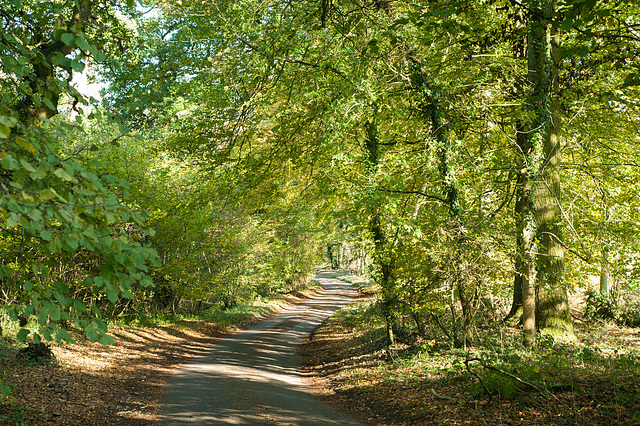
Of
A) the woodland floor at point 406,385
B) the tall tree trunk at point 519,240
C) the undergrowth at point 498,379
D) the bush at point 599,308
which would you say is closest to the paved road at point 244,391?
the woodland floor at point 406,385

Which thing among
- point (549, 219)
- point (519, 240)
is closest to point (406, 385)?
point (519, 240)

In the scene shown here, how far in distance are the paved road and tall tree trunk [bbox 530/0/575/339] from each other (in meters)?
5.50

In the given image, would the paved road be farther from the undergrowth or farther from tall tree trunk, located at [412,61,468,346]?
tall tree trunk, located at [412,61,468,346]

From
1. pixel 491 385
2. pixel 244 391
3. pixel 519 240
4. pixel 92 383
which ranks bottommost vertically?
pixel 244 391

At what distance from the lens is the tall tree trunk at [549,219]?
32.7ft

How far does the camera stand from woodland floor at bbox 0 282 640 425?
6355 mm

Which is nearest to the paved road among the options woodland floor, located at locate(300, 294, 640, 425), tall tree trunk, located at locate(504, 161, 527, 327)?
woodland floor, located at locate(300, 294, 640, 425)

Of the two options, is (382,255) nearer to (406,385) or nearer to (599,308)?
(406,385)

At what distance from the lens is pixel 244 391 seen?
9.42 m

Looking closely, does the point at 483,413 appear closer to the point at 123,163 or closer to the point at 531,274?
the point at 531,274

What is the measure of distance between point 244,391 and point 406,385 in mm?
3413

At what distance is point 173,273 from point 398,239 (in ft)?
31.0

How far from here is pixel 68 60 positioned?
10.3 feet

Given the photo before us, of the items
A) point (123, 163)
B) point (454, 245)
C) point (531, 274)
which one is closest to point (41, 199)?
point (454, 245)
